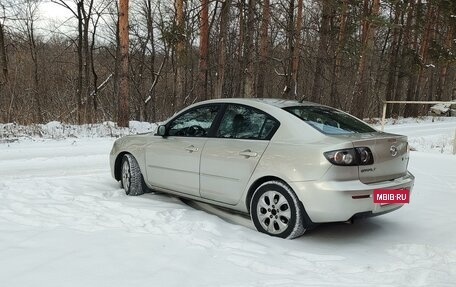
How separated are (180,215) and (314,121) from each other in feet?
6.32

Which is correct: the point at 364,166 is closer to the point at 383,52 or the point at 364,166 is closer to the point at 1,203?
the point at 1,203

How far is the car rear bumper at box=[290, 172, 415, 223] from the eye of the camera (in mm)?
4020

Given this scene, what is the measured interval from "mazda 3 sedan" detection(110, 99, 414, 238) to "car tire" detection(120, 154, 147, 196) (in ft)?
1.33

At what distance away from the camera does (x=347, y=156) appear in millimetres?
4059

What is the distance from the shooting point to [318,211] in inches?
162

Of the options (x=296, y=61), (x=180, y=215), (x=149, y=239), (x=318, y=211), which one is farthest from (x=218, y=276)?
(x=296, y=61)

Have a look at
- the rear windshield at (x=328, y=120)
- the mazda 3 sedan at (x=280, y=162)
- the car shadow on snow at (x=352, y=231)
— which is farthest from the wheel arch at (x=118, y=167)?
the car shadow on snow at (x=352, y=231)

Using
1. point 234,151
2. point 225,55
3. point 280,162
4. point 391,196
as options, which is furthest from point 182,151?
point 225,55

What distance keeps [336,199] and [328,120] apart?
1.10 m

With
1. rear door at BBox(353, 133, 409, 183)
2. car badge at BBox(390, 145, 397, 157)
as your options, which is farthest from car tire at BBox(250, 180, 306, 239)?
car badge at BBox(390, 145, 397, 157)

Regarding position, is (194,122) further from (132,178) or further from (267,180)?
(267,180)

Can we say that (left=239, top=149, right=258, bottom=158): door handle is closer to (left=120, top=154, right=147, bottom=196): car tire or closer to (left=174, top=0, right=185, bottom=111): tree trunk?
(left=120, top=154, right=147, bottom=196): car tire

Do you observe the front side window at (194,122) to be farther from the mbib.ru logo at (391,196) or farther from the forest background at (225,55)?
the forest background at (225,55)

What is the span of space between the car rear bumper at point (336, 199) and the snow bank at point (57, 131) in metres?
9.73
